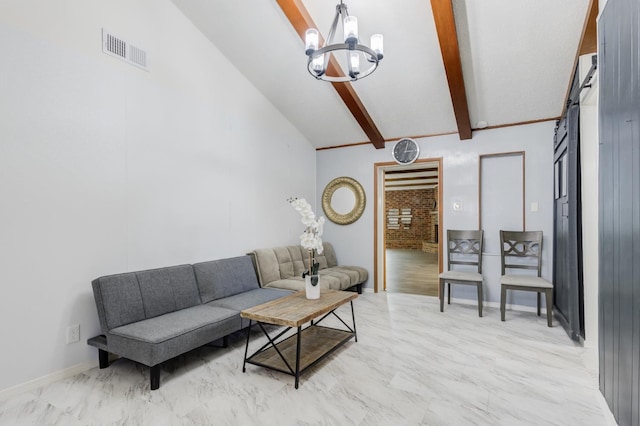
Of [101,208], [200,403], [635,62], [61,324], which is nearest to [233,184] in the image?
[101,208]

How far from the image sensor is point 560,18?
9.60 ft

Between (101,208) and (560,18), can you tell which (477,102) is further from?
(101,208)

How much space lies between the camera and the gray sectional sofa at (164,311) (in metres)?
2.38

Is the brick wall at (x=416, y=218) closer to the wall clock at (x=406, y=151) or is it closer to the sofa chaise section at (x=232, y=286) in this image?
the wall clock at (x=406, y=151)

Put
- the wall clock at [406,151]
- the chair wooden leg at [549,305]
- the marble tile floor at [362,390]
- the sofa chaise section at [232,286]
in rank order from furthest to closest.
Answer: the wall clock at [406,151] → the chair wooden leg at [549,305] → the sofa chaise section at [232,286] → the marble tile floor at [362,390]

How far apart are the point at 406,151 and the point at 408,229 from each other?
318 inches

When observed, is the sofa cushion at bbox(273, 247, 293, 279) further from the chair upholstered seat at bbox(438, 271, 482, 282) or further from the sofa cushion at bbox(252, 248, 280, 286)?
the chair upholstered seat at bbox(438, 271, 482, 282)

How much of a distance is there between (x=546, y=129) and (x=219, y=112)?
4.25 meters

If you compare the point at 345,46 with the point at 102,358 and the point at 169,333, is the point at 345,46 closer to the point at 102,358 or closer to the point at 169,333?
the point at 169,333

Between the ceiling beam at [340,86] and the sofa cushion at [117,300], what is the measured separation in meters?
2.85

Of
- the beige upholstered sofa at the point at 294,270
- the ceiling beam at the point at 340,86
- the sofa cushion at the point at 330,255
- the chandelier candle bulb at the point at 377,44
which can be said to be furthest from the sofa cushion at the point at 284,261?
the chandelier candle bulb at the point at 377,44

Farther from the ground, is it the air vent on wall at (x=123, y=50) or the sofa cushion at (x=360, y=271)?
the air vent on wall at (x=123, y=50)

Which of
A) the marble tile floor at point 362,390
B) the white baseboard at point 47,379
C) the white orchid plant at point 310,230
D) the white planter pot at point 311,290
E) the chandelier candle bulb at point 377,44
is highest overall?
the chandelier candle bulb at point 377,44

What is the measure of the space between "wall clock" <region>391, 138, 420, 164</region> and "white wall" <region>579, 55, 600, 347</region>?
2279 millimetres
